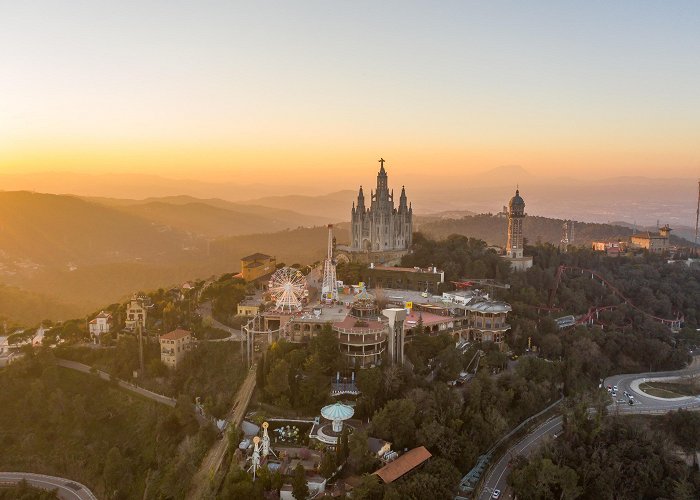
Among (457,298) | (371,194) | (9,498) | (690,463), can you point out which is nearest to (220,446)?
(9,498)

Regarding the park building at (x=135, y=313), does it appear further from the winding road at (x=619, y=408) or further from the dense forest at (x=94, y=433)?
the winding road at (x=619, y=408)

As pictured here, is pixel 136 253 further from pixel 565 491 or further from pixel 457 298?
pixel 565 491

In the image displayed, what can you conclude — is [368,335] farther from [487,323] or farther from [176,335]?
[176,335]

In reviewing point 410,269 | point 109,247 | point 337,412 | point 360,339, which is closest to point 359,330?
point 360,339

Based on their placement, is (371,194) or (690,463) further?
(371,194)

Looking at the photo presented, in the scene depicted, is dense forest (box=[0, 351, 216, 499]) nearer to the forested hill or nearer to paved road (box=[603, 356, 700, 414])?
paved road (box=[603, 356, 700, 414])

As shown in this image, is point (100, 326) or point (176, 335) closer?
point (176, 335)
